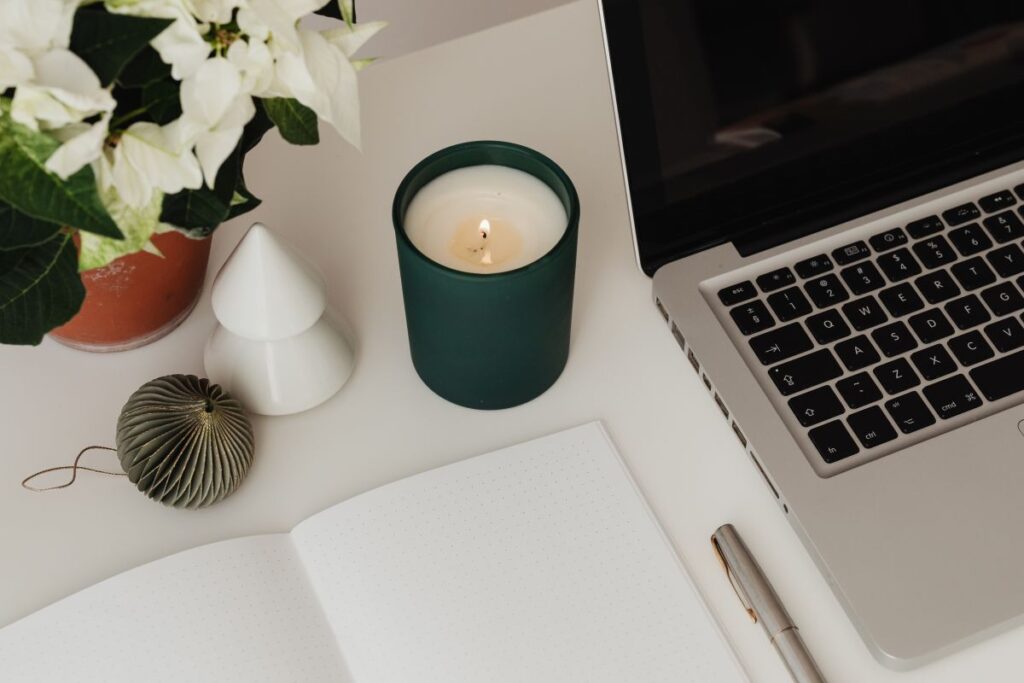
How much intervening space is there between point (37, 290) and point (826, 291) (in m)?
0.40

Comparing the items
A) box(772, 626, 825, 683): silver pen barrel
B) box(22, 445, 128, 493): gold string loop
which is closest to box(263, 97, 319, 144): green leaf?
box(22, 445, 128, 493): gold string loop

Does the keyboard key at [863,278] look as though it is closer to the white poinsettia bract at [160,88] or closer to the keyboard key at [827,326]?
the keyboard key at [827,326]

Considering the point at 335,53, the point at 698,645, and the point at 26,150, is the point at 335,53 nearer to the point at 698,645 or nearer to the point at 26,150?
the point at 26,150

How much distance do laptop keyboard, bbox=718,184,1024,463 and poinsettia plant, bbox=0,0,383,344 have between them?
27 centimetres

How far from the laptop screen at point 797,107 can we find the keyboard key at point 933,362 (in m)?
0.10

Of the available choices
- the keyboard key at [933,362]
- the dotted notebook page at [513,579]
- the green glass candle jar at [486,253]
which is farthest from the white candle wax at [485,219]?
the keyboard key at [933,362]

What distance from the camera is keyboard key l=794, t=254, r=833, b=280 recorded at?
613mm

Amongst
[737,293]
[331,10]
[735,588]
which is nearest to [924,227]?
[737,293]

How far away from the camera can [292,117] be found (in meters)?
0.47

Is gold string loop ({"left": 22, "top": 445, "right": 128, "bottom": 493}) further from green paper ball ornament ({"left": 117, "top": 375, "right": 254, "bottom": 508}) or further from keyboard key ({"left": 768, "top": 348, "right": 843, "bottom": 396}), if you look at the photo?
keyboard key ({"left": 768, "top": 348, "right": 843, "bottom": 396})

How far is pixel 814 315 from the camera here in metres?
0.60

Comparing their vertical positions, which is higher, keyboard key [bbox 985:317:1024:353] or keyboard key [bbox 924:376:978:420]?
keyboard key [bbox 985:317:1024:353]

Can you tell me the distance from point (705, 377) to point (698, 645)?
151 millimetres

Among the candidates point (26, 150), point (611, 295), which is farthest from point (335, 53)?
point (611, 295)
